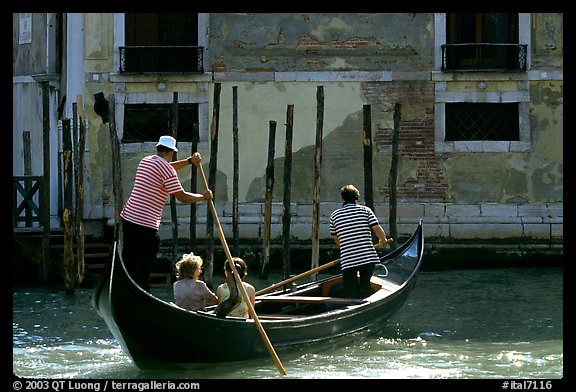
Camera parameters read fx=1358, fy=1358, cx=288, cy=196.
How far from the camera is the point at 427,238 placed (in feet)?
42.0

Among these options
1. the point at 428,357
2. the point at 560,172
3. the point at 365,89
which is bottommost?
the point at 428,357

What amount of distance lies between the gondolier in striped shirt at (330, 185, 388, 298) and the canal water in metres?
0.50

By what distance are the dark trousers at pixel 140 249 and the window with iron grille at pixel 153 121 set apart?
4862mm

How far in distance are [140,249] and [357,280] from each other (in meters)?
1.71

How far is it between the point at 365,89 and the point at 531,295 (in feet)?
8.82

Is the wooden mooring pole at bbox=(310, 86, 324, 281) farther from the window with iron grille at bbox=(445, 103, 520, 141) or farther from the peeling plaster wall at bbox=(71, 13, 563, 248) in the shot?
the window with iron grille at bbox=(445, 103, 520, 141)

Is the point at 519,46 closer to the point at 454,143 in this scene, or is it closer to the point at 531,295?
the point at 454,143

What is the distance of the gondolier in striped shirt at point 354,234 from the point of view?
8750 mm

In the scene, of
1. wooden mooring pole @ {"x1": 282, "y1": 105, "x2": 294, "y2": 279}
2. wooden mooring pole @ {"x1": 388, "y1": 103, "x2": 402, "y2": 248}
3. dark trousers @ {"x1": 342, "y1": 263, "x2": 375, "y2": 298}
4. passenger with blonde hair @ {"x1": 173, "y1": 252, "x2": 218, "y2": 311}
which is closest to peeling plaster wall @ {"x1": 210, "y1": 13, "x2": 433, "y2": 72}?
wooden mooring pole @ {"x1": 388, "y1": 103, "x2": 402, "y2": 248}

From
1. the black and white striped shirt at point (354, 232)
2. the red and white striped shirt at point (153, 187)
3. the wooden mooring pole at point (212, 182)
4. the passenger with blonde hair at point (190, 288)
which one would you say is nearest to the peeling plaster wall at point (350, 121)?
the wooden mooring pole at point (212, 182)

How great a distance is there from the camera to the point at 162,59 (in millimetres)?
12789

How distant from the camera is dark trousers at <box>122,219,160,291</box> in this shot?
7.97 meters

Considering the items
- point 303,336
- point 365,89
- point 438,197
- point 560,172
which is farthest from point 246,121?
point 303,336

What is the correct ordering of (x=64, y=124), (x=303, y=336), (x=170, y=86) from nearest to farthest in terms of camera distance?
(x=303, y=336) → (x=64, y=124) → (x=170, y=86)
